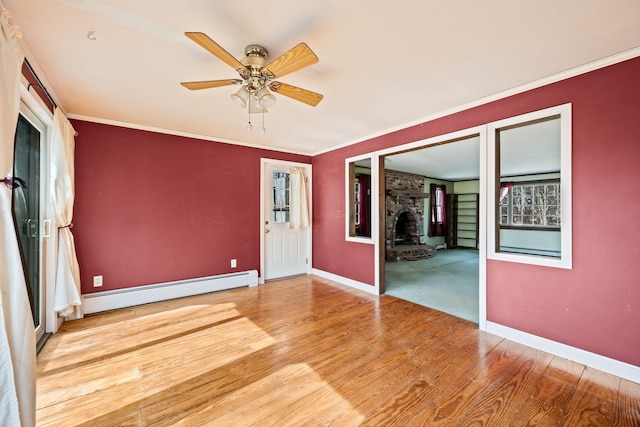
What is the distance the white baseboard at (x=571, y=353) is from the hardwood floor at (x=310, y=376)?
0.07 m

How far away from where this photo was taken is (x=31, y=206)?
95.4 inches

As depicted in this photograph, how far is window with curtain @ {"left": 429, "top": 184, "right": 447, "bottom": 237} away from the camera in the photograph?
858 cm

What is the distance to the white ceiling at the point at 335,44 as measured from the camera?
148 cm

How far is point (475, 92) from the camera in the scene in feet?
8.23

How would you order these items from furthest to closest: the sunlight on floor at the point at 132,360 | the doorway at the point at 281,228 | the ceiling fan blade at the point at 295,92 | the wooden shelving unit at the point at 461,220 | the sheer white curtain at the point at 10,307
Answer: the wooden shelving unit at the point at 461,220 < the doorway at the point at 281,228 < the ceiling fan blade at the point at 295,92 < the sunlight on floor at the point at 132,360 < the sheer white curtain at the point at 10,307

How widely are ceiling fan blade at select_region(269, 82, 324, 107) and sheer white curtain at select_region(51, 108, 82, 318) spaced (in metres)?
2.23

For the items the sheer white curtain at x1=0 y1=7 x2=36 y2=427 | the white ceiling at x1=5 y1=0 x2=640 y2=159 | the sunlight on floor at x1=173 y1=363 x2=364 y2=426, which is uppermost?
the white ceiling at x1=5 y1=0 x2=640 y2=159

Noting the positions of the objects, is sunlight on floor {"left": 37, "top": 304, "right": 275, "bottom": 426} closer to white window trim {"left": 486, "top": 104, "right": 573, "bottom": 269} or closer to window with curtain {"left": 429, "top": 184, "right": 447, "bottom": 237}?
white window trim {"left": 486, "top": 104, "right": 573, "bottom": 269}

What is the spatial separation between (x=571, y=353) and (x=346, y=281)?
2.73 meters

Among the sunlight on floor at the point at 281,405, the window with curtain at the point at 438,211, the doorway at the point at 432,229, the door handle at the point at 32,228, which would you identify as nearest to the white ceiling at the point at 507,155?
the doorway at the point at 432,229

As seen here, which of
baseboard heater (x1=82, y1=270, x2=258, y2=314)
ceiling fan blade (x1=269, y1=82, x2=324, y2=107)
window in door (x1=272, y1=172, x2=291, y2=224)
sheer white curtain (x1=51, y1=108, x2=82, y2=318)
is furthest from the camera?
window in door (x1=272, y1=172, x2=291, y2=224)

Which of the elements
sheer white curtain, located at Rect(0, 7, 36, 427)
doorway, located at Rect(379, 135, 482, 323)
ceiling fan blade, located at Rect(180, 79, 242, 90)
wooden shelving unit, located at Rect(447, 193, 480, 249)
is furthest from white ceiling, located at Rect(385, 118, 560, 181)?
sheer white curtain, located at Rect(0, 7, 36, 427)

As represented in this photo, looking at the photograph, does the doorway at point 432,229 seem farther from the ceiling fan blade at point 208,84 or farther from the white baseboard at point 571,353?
the ceiling fan blade at point 208,84

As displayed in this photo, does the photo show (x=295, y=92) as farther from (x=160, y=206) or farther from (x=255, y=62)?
(x=160, y=206)
